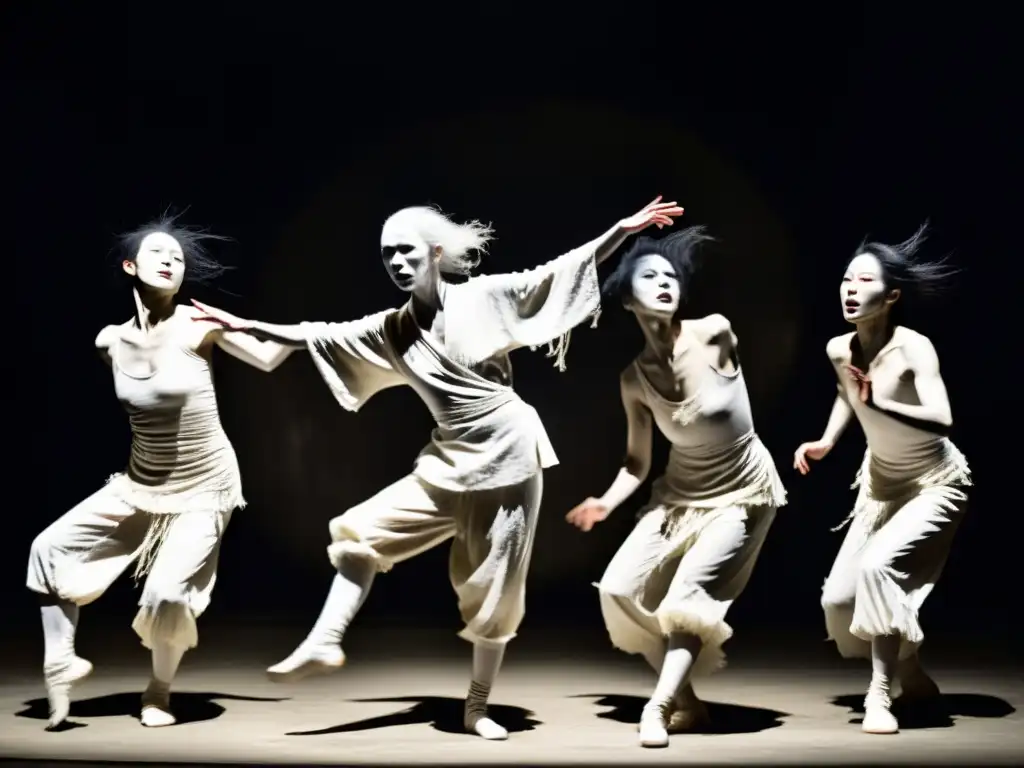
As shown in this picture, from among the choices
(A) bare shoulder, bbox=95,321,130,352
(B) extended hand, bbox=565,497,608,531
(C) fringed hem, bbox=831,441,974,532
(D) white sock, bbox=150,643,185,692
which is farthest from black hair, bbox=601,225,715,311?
(D) white sock, bbox=150,643,185,692

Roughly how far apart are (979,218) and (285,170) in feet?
8.52

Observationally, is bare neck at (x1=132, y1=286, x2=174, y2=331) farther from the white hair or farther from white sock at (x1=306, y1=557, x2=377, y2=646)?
white sock at (x1=306, y1=557, x2=377, y2=646)

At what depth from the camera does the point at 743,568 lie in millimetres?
5133

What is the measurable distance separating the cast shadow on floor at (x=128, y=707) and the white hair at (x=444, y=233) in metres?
1.56

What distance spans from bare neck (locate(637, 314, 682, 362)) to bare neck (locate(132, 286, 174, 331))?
147cm

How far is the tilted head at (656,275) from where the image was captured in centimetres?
511

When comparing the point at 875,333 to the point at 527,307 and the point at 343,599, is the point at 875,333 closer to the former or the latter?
the point at 527,307

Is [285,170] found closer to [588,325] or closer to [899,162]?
[588,325]

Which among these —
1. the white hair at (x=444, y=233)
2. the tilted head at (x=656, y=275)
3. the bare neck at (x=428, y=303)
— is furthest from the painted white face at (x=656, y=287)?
the bare neck at (x=428, y=303)

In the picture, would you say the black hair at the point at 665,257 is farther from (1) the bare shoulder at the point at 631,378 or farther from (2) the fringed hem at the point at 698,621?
(2) the fringed hem at the point at 698,621

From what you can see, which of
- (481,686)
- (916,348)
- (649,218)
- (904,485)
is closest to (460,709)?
(481,686)

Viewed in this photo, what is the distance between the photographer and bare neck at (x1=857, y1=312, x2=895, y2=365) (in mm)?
5242

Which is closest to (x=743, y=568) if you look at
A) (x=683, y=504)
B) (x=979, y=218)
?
(x=683, y=504)

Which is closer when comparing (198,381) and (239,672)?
(198,381)
